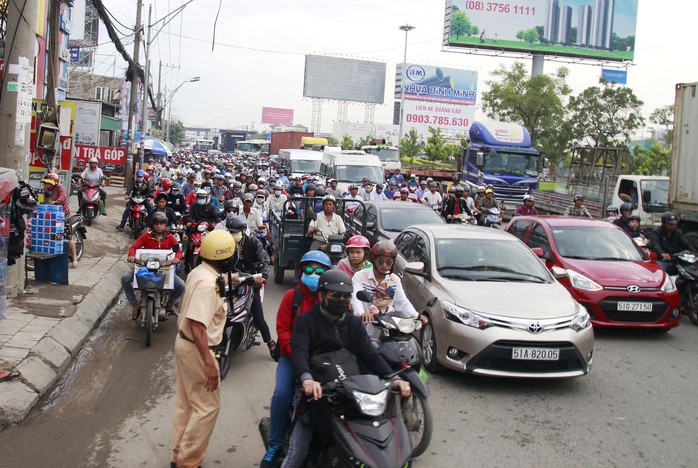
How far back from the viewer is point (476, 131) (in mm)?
28922

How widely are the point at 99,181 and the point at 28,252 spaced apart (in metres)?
7.19

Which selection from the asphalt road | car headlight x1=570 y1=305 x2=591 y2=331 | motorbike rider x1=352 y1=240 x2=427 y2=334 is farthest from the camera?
car headlight x1=570 y1=305 x2=591 y2=331

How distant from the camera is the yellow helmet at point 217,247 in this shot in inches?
190

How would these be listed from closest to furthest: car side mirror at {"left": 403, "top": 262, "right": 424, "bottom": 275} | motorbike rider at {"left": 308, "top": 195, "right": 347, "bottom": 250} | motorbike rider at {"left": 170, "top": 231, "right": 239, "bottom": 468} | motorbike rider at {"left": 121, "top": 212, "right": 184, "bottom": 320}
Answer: motorbike rider at {"left": 170, "top": 231, "right": 239, "bottom": 468} → car side mirror at {"left": 403, "top": 262, "right": 424, "bottom": 275} → motorbike rider at {"left": 121, "top": 212, "right": 184, "bottom": 320} → motorbike rider at {"left": 308, "top": 195, "right": 347, "bottom": 250}

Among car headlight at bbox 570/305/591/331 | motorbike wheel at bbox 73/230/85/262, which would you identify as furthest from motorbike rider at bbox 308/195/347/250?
car headlight at bbox 570/305/591/331

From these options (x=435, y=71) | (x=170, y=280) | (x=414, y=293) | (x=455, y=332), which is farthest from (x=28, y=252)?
(x=435, y=71)

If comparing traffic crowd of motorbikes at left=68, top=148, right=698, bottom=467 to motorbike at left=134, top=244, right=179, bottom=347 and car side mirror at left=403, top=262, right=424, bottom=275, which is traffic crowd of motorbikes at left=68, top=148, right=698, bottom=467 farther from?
motorbike at left=134, top=244, right=179, bottom=347

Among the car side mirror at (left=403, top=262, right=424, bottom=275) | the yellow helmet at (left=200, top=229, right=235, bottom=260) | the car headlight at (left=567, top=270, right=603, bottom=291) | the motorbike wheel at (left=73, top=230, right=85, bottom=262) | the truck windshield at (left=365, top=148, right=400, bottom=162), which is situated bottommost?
the motorbike wheel at (left=73, top=230, right=85, bottom=262)

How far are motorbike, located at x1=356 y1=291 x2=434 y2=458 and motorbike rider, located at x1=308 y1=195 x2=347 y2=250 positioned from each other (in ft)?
21.5

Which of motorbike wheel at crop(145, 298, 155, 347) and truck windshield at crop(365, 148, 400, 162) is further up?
truck windshield at crop(365, 148, 400, 162)

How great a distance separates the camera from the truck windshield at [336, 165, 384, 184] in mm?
23984

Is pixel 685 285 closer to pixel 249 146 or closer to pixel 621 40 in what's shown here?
pixel 621 40

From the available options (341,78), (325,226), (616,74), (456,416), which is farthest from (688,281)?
(341,78)

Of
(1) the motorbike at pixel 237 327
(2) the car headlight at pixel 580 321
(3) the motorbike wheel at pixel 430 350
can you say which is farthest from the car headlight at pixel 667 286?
(1) the motorbike at pixel 237 327
